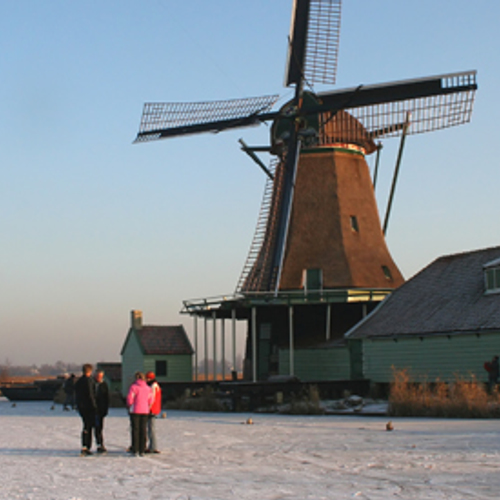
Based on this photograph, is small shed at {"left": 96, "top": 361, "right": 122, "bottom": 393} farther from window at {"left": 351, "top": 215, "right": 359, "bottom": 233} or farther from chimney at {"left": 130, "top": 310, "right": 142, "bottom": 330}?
window at {"left": 351, "top": 215, "right": 359, "bottom": 233}

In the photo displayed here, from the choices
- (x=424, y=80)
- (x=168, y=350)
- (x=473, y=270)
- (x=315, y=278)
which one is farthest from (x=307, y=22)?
(x=168, y=350)

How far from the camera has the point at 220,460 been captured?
1300cm

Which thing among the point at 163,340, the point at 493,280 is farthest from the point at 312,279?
the point at 163,340

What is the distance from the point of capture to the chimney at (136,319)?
4147cm

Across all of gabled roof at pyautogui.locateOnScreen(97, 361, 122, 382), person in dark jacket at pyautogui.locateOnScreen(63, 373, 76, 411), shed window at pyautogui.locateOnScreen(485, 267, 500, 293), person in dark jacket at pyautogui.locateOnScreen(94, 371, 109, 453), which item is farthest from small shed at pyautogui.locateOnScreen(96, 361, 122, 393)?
person in dark jacket at pyautogui.locateOnScreen(94, 371, 109, 453)

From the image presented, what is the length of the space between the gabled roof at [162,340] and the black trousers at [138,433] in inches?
1065

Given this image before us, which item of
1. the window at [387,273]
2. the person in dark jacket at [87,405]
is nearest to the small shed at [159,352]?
the window at [387,273]

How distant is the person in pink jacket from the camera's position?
13742mm

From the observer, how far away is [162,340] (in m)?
41.7

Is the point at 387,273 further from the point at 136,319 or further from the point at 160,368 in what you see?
the point at 136,319

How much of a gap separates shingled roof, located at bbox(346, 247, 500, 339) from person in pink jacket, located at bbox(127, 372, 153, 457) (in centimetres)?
1419

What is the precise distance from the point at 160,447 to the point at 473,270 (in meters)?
17.7

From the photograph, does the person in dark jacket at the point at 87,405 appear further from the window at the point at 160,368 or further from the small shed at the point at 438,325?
the window at the point at 160,368

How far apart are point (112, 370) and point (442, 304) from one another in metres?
23.3
